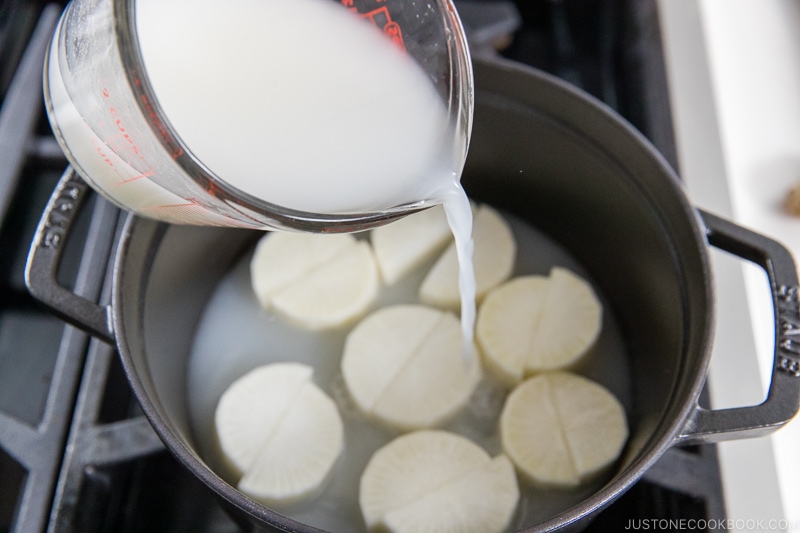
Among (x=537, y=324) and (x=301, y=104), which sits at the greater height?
(x=301, y=104)

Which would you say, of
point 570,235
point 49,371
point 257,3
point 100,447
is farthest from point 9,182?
point 570,235

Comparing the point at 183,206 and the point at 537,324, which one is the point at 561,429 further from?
the point at 183,206

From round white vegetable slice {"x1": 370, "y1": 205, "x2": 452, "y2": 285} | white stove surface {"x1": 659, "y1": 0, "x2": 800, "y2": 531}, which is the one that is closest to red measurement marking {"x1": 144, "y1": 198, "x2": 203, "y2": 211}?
round white vegetable slice {"x1": 370, "y1": 205, "x2": 452, "y2": 285}

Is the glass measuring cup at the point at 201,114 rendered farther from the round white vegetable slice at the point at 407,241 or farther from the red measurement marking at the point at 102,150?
the round white vegetable slice at the point at 407,241

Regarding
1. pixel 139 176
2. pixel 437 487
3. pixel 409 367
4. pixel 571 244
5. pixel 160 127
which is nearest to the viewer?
pixel 160 127

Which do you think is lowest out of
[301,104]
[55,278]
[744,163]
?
[744,163]

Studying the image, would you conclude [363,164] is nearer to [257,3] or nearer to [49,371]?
[257,3]

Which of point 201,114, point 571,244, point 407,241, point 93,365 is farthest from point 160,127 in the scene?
point 571,244
